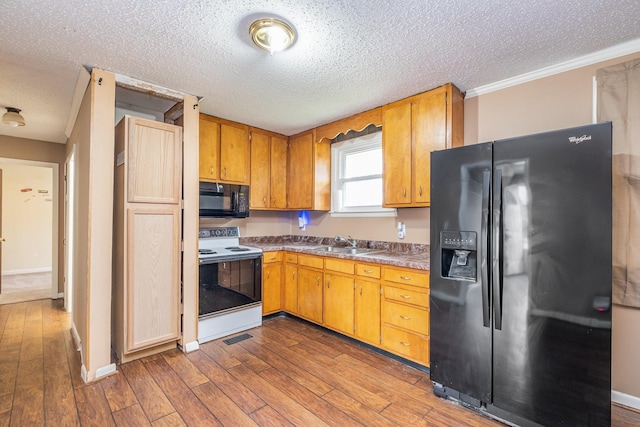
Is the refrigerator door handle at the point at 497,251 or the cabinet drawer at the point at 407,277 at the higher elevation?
the refrigerator door handle at the point at 497,251

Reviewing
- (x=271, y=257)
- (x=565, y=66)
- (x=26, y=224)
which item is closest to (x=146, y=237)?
(x=271, y=257)

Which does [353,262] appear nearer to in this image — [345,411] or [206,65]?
[345,411]

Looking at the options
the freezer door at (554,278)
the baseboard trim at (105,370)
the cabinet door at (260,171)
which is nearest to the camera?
the freezer door at (554,278)

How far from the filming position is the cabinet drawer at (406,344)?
2412mm

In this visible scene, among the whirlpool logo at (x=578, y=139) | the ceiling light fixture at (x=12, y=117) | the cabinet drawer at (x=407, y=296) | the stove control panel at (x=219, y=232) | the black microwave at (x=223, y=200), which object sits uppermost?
the ceiling light fixture at (x=12, y=117)

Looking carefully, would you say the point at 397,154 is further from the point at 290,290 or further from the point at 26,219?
A: the point at 26,219

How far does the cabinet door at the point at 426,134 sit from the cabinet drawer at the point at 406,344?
1.16 m

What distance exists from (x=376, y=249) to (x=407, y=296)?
0.99 metres

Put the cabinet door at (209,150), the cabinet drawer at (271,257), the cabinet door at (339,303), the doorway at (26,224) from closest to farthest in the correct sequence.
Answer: the cabinet door at (339,303), the cabinet door at (209,150), the cabinet drawer at (271,257), the doorway at (26,224)

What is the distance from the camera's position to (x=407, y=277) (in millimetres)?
2502

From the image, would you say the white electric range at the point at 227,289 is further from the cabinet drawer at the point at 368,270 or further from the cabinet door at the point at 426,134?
the cabinet door at the point at 426,134

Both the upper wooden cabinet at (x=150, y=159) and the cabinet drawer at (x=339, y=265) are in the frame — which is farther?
the cabinet drawer at (x=339, y=265)

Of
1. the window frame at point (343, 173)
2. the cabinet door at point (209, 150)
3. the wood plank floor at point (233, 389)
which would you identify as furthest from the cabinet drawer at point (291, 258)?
the cabinet door at point (209, 150)

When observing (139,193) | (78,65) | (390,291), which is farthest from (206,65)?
(390,291)
